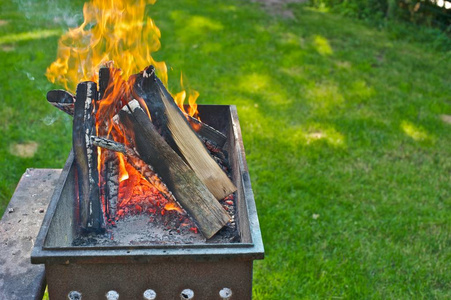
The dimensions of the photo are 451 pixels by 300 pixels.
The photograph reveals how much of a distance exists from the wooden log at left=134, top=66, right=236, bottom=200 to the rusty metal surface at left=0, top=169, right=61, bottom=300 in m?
0.87

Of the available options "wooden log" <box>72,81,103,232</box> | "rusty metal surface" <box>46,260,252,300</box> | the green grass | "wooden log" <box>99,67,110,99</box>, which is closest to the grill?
"rusty metal surface" <box>46,260,252,300</box>

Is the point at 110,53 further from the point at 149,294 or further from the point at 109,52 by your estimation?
the point at 149,294

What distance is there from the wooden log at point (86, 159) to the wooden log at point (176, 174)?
0.85ft

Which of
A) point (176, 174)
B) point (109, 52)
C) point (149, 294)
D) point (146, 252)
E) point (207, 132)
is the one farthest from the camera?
point (109, 52)

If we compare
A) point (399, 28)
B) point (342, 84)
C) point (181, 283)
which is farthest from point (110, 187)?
point (399, 28)

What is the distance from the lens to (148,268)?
6.50 ft

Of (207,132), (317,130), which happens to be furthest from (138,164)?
(317,130)

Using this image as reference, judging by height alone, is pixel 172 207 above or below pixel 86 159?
below

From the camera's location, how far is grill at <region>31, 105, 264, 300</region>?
191 centimetres

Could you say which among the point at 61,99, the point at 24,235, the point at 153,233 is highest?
the point at 61,99

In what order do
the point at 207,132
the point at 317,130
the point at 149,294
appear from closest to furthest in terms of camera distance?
the point at 149,294 < the point at 207,132 < the point at 317,130

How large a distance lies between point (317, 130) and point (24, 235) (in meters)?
3.09

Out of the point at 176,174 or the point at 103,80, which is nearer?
the point at 176,174

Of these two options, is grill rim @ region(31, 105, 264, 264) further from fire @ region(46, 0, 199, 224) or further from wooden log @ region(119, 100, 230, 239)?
fire @ region(46, 0, 199, 224)
